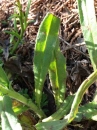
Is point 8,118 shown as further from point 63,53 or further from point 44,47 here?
point 63,53

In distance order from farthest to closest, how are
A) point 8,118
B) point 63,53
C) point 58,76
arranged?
1. point 63,53
2. point 58,76
3. point 8,118

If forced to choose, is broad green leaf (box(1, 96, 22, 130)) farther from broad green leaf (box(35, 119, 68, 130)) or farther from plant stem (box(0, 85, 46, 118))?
broad green leaf (box(35, 119, 68, 130))

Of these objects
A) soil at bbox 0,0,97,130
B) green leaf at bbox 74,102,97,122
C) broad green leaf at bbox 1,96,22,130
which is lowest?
green leaf at bbox 74,102,97,122

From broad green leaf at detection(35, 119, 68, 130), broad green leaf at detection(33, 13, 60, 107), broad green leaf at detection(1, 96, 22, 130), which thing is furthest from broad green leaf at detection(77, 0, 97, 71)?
broad green leaf at detection(1, 96, 22, 130)

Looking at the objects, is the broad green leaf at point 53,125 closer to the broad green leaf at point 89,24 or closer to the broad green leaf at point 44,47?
the broad green leaf at point 44,47

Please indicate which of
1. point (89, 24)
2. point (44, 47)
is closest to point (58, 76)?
point (44, 47)
